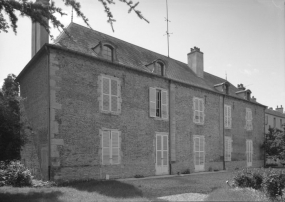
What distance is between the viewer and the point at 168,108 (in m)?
16.1

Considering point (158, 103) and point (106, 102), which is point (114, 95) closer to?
point (106, 102)

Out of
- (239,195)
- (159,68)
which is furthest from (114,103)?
(239,195)

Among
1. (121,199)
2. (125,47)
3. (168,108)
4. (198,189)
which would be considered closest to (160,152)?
(168,108)

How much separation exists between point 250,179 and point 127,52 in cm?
1000

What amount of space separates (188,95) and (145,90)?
3726 millimetres

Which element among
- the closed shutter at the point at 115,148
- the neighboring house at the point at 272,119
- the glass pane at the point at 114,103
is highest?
the glass pane at the point at 114,103

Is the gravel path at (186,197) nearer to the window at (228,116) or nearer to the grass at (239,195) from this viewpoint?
the grass at (239,195)

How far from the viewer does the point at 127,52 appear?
16.2m

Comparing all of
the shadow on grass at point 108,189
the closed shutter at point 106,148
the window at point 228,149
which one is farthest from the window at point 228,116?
the shadow on grass at point 108,189

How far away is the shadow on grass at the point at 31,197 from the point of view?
763 centimetres

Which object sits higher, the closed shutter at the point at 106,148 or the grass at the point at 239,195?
the closed shutter at the point at 106,148

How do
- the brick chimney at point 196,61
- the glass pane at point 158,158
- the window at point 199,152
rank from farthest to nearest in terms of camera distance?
the brick chimney at point 196,61, the window at point 199,152, the glass pane at point 158,158

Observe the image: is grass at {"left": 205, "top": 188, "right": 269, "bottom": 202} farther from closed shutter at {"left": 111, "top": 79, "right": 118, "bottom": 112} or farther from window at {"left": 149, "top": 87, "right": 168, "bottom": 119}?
window at {"left": 149, "top": 87, "right": 168, "bottom": 119}

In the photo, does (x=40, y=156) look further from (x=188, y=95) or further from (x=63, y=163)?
(x=188, y=95)
